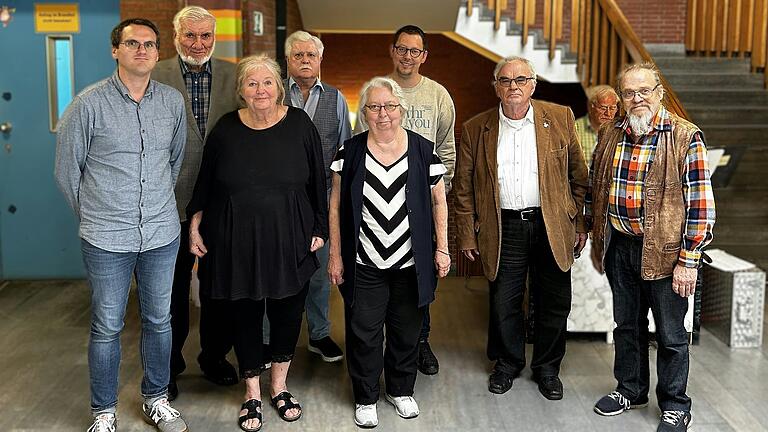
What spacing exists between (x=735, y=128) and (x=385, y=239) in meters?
4.89

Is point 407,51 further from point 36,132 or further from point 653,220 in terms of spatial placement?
point 36,132

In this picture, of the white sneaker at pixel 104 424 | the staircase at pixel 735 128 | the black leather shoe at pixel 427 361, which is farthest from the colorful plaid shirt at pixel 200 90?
the staircase at pixel 735 128

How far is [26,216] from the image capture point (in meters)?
6.03

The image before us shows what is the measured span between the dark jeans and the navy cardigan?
Result: 80 cm

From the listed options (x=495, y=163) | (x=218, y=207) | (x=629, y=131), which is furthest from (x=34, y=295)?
(x=629, y=131)

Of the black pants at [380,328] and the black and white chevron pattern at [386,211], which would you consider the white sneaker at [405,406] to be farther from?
the black and white chevron pattern at [386,211]

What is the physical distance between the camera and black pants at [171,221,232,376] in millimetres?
3833

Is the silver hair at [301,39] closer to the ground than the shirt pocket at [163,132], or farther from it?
farther from it

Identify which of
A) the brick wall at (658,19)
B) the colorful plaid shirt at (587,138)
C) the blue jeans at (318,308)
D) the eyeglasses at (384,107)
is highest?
the brick wall at (658,19)

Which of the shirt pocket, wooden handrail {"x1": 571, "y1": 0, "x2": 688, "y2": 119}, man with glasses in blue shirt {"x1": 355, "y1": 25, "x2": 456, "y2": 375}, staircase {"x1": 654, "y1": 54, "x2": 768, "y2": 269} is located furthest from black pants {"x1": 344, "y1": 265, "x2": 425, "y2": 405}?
wooden handrail {"x1": 571, "y1": 0, "x2": 688, "y2": 119}

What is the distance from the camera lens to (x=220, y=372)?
412 centimetres

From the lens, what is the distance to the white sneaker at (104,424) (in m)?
3.47

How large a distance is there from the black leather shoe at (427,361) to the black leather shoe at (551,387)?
21.3 inches

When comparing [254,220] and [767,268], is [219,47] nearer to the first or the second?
[254,220]
